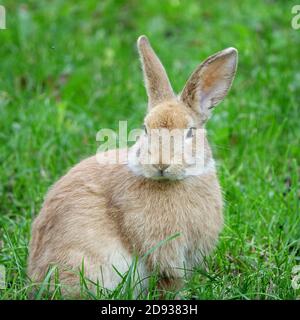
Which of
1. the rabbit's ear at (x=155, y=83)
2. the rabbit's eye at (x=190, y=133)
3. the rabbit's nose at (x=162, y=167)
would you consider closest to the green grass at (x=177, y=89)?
the rabbit's nose at (x=162, y=167)

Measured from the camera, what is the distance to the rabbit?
166 inches

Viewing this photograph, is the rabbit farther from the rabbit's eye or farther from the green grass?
the green grass

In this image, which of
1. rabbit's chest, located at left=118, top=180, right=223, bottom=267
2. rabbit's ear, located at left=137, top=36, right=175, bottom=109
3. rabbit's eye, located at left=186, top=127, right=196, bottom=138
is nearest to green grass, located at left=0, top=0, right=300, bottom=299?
rabbit's chest, located at left=118, top=180, right=223, bottom=267

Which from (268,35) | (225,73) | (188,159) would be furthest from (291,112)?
(188,159)

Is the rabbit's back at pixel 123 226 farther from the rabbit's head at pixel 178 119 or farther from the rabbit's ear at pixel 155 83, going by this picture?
the rabbit's ear at pixel 155 83

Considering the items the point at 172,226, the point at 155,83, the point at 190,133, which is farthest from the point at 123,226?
the point at 155,83

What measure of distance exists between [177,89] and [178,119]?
2.59 meters

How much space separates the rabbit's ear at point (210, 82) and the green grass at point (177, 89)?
784 mm

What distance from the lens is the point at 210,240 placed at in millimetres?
4387

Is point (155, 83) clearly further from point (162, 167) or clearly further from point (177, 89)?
point (177, 89)

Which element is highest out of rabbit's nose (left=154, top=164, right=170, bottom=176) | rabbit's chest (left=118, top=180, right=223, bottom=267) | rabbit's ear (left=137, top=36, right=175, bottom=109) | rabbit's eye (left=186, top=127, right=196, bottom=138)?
rabbit's ear (left=137, top=36, right=175, bottom=109)

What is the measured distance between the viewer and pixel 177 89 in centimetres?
671

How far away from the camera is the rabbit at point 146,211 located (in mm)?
4215
